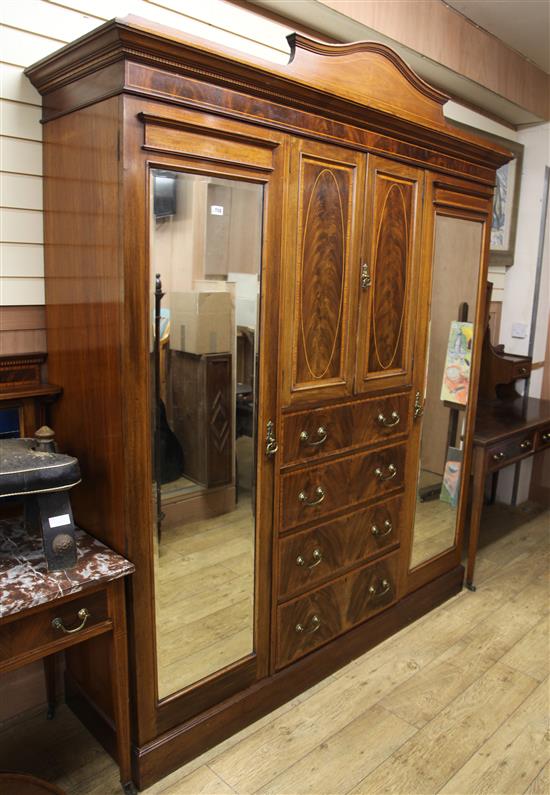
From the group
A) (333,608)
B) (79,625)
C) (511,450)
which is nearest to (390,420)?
(333,608)

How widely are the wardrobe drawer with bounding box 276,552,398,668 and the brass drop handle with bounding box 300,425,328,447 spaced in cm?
56

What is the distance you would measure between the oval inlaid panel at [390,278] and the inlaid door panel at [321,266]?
0.15 meters

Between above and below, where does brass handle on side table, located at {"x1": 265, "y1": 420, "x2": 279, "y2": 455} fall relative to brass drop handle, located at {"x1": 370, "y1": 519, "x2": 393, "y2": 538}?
above

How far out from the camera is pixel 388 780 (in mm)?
1941

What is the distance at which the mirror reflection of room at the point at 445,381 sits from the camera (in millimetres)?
2588

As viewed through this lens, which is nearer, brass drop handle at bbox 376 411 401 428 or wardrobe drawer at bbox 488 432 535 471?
brass drop handle at bbox 376 411 401 428

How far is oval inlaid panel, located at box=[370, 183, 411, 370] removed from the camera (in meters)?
2.24

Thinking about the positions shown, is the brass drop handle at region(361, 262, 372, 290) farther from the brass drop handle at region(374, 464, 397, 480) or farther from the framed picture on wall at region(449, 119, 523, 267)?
the framed picture on wall at region(449, 119, 523, 267)

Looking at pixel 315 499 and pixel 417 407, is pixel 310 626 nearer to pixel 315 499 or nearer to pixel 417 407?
pixel 315 499

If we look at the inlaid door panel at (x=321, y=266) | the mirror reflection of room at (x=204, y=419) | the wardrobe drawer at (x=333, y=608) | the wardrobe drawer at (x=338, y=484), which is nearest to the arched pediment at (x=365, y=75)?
the inlaid door panel at (x=321, y=266)

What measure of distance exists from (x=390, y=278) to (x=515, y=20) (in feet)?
5.88

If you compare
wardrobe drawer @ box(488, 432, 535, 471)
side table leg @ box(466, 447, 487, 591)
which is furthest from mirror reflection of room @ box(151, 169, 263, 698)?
wardrobe drawer @ box(488, 432, 535, 471)

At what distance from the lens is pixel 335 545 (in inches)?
91.1

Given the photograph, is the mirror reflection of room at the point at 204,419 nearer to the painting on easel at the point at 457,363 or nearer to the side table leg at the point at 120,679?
the side table leg at the point at 120,679
